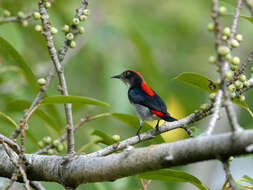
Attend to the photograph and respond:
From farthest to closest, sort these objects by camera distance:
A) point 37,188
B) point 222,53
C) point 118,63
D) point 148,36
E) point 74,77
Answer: point 74,77 → point 148,36 → point 118,63 → point 37,188 → point 222,53

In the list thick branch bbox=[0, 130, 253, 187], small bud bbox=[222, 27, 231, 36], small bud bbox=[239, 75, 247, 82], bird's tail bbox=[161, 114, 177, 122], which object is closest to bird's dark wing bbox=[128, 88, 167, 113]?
bird's tail bbox=[161, 114, 177, 122]

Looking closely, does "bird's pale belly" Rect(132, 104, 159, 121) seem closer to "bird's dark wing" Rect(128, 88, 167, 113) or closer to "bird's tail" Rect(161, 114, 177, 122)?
"bird's dark wing" Rect(128, 88, 167, 113)

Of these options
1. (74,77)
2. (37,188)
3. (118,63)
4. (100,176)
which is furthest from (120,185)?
(74,77)

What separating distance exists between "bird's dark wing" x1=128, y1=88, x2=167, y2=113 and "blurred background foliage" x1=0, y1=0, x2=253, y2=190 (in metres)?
0.62

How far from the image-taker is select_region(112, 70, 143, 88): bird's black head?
513 cm

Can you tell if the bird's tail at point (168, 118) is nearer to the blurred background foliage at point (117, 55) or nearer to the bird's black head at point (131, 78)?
the blurred background foliage at point (117, 55)

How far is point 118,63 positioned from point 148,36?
923 millimetres

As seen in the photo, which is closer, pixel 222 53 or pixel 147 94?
pixel 222 53

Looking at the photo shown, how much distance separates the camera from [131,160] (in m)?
2.27

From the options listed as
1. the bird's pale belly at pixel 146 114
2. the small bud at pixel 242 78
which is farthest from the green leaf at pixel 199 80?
the bird's pale belly at pixel 146 114

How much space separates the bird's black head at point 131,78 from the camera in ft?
16.8

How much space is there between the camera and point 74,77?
359 inches

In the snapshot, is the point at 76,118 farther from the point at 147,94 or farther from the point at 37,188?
the point at 37,188

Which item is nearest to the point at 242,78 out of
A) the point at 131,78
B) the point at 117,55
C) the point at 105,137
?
the point at 105,137
